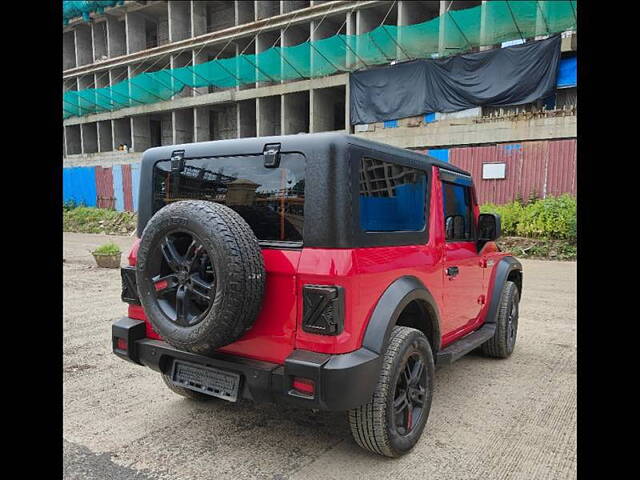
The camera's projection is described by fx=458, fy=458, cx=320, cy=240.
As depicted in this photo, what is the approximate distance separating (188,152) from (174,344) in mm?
1330

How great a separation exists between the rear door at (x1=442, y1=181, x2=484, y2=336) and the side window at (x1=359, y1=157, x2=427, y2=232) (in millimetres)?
444

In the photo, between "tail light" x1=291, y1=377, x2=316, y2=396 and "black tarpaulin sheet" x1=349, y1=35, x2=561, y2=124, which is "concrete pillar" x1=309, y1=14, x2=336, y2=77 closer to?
"black tarpaulin sheet" x1=349, y1=35, x2=561, y2=124

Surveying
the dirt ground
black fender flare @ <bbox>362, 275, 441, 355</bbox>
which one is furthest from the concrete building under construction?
black fender flare @ <bbox>362, 275, 441, 355</bbox>

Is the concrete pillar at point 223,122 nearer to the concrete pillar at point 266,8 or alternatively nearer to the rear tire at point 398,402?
the concrete pillar at point 266,8

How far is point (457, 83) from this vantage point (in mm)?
19531

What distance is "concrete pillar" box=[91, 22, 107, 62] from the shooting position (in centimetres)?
3991

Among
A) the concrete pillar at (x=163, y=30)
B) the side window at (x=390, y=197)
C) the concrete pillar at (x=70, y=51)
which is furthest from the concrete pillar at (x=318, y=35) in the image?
the concrete pillar at (x=70, y=51)

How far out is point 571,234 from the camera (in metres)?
12.8

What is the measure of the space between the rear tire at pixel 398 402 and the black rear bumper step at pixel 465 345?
35 centimetres

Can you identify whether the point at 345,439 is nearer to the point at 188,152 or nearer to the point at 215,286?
the point at 215,286

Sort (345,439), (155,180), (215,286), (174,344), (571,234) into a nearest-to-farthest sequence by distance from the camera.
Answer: (215,286) < (174,344) < (345,439) < (155,180) < (571,234)

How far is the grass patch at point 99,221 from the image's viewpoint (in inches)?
Result: 912
